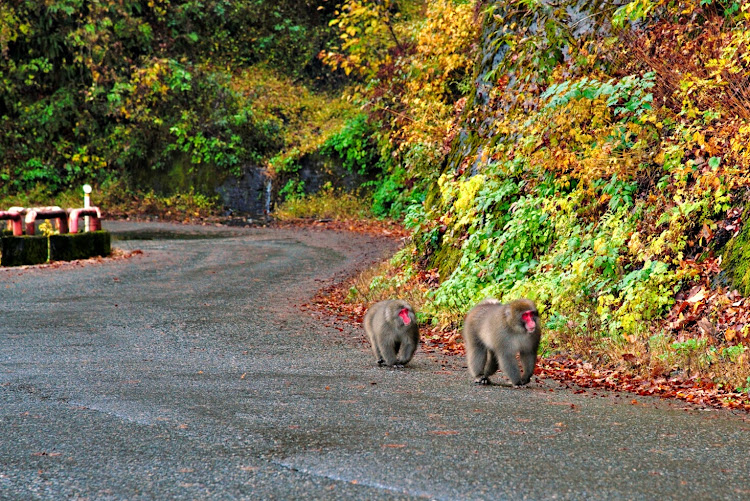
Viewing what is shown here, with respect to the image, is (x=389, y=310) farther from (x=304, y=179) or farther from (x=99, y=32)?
(x=99, y=32)

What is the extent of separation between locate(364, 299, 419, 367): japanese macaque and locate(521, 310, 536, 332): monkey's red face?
140cm

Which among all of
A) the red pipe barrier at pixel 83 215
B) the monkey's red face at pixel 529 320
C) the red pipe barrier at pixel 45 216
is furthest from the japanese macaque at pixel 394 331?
the red pipe barrier at pixel 83 215

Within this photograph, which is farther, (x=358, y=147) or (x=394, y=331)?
(x=358, y=147)

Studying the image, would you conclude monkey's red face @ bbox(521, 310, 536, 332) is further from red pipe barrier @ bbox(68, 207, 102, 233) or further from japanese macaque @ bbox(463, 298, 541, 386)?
red pipe barrier @ bbox(68, 207, 102, 233)

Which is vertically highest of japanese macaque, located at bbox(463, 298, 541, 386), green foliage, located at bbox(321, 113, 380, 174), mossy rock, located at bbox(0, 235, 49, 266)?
green foliage, located at bbox(321, 113, 380, 174)

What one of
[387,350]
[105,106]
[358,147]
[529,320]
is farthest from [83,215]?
[105,106]

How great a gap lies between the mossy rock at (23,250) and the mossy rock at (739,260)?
41.4ft

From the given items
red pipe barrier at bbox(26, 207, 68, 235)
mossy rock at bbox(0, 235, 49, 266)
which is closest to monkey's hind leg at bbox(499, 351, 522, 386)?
mossy rock at bbox(0, 235, 49, 266)

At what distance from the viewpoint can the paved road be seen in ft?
16.2

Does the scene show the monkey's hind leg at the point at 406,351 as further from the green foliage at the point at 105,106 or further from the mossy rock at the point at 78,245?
the green foliage at the point at 105,106

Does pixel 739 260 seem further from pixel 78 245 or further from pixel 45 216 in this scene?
pixel 45 216

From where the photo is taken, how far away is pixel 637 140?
10961 millimetres

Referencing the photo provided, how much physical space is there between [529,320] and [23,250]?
1237 centimetres

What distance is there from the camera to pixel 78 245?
1814 cm
